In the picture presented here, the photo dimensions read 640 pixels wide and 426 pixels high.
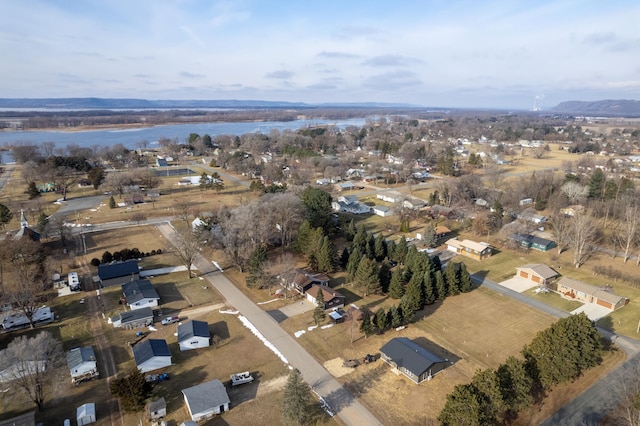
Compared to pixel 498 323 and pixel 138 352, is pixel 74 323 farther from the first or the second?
pixel 498 323

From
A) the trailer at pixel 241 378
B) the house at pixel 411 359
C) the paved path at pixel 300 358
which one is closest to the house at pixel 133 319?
the paved path at pixel 300 358

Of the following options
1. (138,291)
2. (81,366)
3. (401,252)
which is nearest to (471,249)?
(401,252)

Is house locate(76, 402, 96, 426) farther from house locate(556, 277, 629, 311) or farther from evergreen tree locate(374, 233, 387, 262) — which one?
house locate(556, 277, 629, 311)

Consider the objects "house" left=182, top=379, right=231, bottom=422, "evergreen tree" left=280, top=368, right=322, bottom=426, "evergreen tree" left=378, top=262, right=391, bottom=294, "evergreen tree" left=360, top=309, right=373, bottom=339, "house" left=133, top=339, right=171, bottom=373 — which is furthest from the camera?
"evergreen tree" left=378, top=262, right=391, bottom=294

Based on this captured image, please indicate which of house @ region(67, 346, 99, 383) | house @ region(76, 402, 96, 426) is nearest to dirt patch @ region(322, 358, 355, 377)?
house @ region(76, 402, 96, 426)

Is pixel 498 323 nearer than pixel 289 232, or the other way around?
pixel 498 323

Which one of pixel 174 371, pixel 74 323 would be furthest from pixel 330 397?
pixel 74 323
